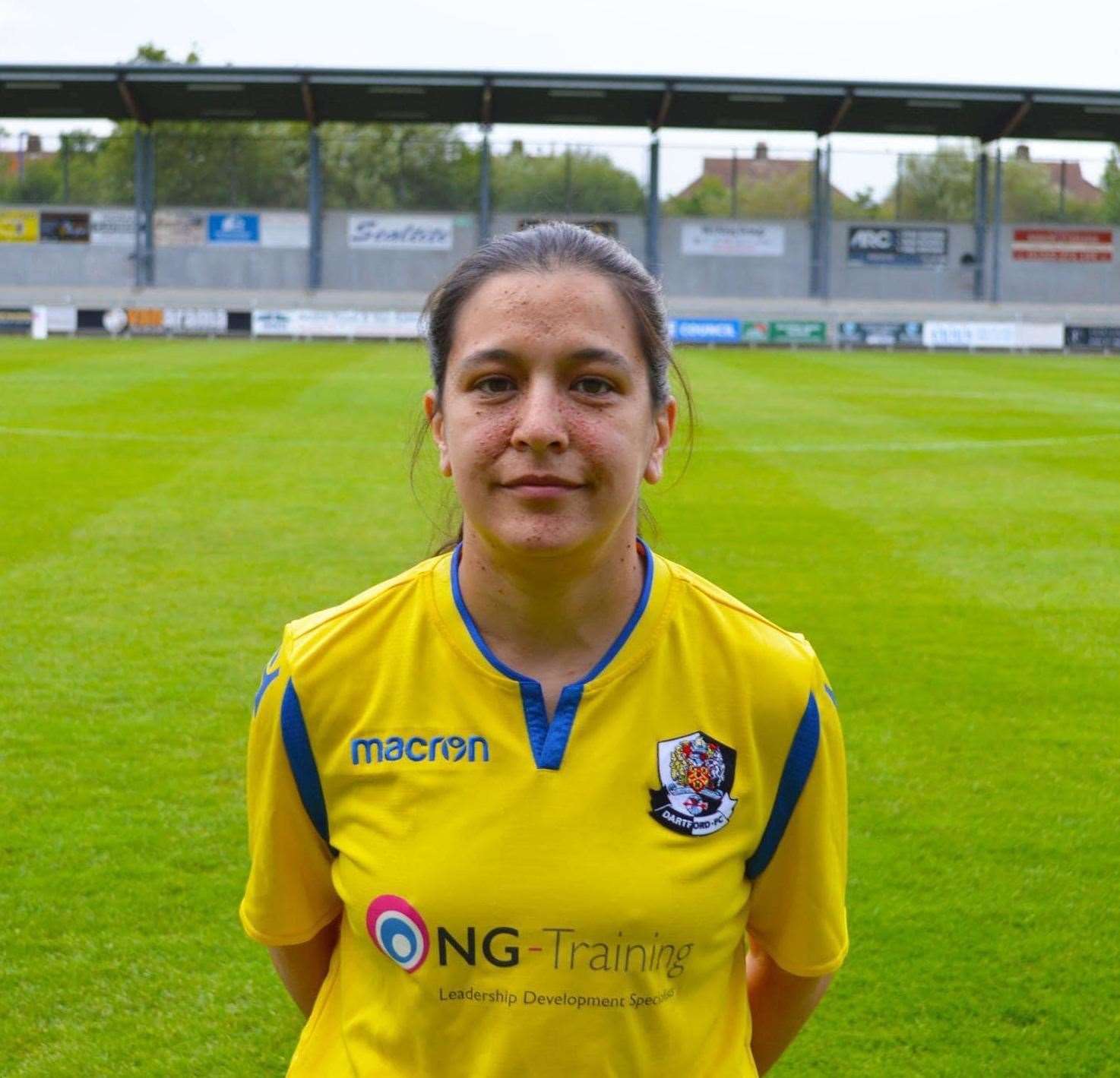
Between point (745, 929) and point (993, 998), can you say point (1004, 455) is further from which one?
point (745, 929)

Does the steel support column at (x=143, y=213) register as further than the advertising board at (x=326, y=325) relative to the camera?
Yes

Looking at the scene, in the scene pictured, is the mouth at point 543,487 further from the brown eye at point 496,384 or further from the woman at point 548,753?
the brown eye at point 496,384

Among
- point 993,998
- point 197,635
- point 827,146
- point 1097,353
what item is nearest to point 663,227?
point 827,146

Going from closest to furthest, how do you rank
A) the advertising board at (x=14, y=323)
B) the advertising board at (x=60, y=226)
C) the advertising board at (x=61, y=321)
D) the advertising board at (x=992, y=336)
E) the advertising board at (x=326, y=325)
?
the advertising board at (x=14, y=323) → the advertising board at (x=61, y=321) → the advertising board at (x=326, y=325) → the advertising board at (x=992, y=336) → the advertising board at (x=60, y=226)

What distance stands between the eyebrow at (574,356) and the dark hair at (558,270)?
0.35 feet

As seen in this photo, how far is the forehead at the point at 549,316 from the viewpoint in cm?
222

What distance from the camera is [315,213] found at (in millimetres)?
59031

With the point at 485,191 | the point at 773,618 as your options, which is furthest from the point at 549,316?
the point at 485,191

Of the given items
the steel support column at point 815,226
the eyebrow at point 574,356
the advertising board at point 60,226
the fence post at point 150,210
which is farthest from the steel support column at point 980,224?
the eyebrow at point 574,356

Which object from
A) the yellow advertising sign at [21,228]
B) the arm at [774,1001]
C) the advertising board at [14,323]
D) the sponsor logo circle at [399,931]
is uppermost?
the yellow advertising sign at [21,228]

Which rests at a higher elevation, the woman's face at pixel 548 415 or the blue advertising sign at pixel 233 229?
the blue advertising sign at pixel 233 229

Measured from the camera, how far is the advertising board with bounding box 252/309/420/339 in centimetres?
4941

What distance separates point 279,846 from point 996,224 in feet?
200

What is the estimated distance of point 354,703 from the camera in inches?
89.1
